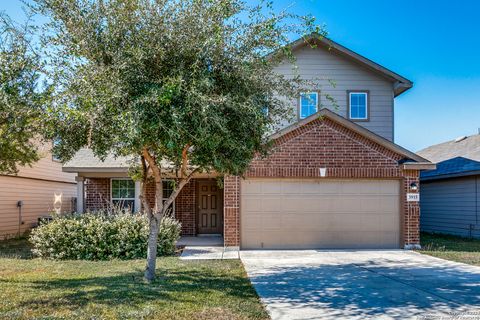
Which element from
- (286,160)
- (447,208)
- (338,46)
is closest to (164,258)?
(286,160)

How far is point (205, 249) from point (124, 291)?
525 centimetres

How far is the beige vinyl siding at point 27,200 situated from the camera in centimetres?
1595

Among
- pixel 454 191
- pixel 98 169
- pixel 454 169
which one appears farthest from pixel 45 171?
pixel 454 191

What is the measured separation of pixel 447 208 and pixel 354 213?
20.9 feet

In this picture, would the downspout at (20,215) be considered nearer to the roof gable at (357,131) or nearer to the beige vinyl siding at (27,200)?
the beige vinyl siding at (27,200)

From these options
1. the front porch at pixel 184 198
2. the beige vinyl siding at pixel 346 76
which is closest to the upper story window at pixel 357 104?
the beige vinyl siding at pixel 346 76

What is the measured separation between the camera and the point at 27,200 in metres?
17.7

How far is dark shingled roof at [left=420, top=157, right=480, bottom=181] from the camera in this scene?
1503 centimetres

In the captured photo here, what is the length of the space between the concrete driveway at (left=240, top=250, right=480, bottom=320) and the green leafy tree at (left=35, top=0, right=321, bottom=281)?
2459 mm

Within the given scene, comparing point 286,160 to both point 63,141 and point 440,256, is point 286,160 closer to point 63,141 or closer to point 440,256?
point 440,256

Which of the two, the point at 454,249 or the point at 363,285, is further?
the point at 454,249

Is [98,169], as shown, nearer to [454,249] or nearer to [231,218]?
[231,218]

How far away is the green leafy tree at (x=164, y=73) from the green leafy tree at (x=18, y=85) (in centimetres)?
53

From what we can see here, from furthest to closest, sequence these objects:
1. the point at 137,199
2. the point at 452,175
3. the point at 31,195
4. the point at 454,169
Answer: the point at 31,195 < the point at 454,169 < the point at 452,175 < the point at 137,199
